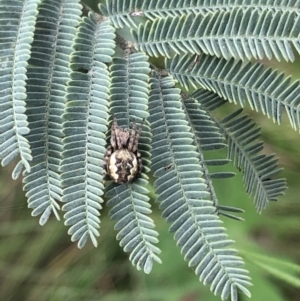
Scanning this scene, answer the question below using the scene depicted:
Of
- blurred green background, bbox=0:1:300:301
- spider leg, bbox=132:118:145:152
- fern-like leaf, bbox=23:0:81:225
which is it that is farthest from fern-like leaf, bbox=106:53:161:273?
blurred green background, bbox=0:1:300:301

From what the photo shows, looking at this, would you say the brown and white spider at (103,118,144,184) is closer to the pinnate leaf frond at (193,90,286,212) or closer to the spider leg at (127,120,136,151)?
the spider leg at (127,120,136,151)

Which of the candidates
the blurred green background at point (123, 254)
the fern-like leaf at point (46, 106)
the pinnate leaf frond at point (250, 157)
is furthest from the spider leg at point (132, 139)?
the blurred green background at point (123, 254)

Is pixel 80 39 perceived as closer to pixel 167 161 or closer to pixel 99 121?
pixel 99 121

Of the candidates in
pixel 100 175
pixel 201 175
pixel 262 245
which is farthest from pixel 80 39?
pixel 262 245

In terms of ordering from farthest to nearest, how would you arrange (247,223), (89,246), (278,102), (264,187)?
(89,246)
(247,223)
(264,187)
(278,102)

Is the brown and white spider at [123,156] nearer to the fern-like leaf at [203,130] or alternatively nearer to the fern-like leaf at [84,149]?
the fern-like leaf at [84,149]
